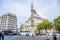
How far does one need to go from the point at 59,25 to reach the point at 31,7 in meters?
71.1

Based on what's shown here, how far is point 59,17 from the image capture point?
68.8 metres

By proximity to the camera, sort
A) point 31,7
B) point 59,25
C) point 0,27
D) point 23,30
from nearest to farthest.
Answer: point 59,25 → point 31,7 → point 23,30 → point 0,27

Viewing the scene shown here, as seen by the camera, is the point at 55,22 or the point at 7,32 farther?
the point at 7,32

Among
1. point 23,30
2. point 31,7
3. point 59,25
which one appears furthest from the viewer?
point 23,30

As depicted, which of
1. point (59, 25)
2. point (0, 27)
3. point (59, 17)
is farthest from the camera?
point (0, 27)

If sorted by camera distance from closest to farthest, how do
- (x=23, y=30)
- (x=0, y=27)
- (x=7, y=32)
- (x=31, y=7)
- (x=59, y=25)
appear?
(x=59, y=25) < (x=31, y=7) < (x=7, y=32) < (x=23, y=30) < (x=0, y=27)

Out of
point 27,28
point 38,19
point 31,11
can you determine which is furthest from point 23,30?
point 31,11

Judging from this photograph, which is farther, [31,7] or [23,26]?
[23,26]

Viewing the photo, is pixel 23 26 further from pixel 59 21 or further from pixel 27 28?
pixel 59 21

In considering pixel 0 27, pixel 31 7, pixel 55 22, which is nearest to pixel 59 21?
pixel 55 22

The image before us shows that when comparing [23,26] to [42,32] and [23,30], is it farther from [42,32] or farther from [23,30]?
[42,32]

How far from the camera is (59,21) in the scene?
6694 cm

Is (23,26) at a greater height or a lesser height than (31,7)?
lesser

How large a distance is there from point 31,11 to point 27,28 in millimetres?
50999
